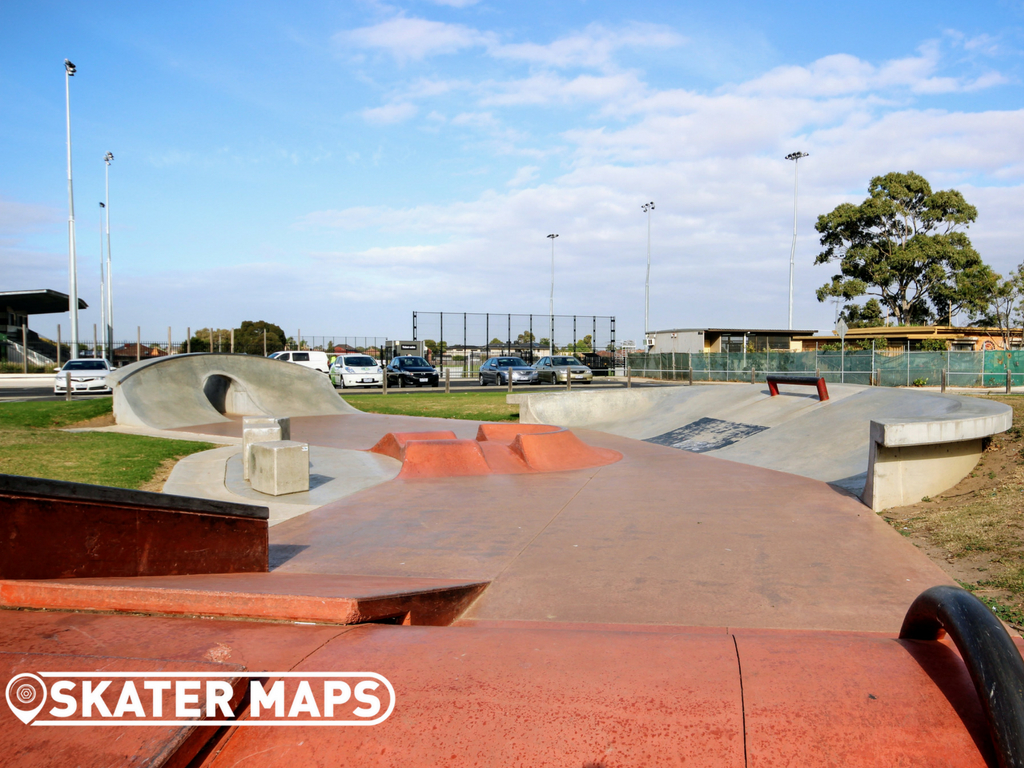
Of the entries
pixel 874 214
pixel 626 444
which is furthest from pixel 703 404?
pixel 874 214

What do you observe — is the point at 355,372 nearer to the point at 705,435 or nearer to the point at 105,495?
the point at 705,435

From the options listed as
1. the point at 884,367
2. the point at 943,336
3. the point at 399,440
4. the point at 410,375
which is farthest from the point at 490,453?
the point at 943,336

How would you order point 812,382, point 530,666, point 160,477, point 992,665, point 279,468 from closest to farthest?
point 992,665, point 530,666, point 279,468, point 160,477, point 812,382

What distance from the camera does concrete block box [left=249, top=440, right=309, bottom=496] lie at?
24.1ft

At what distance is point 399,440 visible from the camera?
9.96 m

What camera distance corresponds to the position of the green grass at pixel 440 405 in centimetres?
1717

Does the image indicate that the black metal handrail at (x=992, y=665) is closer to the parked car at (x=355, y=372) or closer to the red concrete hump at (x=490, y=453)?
the red concrete hump at (x=490, y=453)

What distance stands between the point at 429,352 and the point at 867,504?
3894 centimetres

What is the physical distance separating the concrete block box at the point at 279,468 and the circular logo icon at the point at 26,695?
5791 mm

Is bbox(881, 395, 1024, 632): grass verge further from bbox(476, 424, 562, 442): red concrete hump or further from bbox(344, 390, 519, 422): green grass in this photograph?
bbox(344, 390, 519, 422): green grass

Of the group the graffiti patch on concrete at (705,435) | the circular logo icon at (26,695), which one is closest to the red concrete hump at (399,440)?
the graffiti patch on concrete at (705,435)

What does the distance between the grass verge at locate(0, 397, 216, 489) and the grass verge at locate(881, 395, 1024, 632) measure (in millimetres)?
7817

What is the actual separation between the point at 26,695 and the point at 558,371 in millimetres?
29617

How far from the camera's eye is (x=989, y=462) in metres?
6.93
